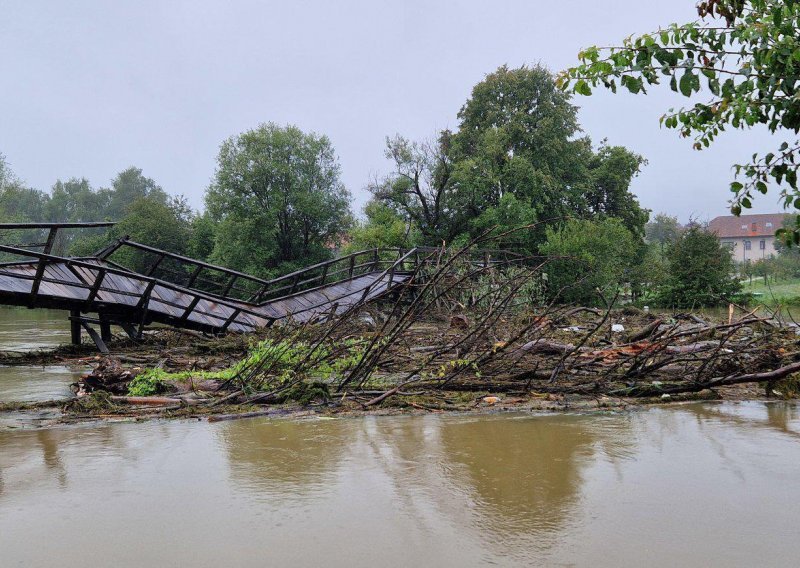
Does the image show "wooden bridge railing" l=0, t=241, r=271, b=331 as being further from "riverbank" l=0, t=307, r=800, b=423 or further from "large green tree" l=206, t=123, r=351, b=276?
"large green tree" l=206, t=123, r=351, b=276

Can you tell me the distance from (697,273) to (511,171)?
1040cm

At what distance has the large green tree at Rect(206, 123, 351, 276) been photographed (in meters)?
43.0

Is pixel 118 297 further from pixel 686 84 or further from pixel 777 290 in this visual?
pixel 777 290

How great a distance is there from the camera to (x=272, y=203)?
45.0 metres

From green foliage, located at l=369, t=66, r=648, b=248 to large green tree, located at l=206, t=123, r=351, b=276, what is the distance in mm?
8894

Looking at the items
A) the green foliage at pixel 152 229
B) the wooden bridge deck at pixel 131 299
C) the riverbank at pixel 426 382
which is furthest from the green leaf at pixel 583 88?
the green foliage at pixel 152 229

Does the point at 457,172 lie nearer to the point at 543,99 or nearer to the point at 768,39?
the point at 543,99

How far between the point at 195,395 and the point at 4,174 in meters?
63.6

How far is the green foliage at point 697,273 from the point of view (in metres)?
30.4

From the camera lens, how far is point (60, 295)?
36.0ft

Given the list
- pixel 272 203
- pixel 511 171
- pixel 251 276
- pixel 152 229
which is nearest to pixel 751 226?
pixel 511 171

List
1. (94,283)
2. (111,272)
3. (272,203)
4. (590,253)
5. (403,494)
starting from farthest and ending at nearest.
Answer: (272,203) < (590,253) < (94,283) < (111,272) < (403,494)

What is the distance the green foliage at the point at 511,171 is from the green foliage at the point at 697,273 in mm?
6249

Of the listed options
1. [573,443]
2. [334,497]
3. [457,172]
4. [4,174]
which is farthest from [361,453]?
[4,174]
